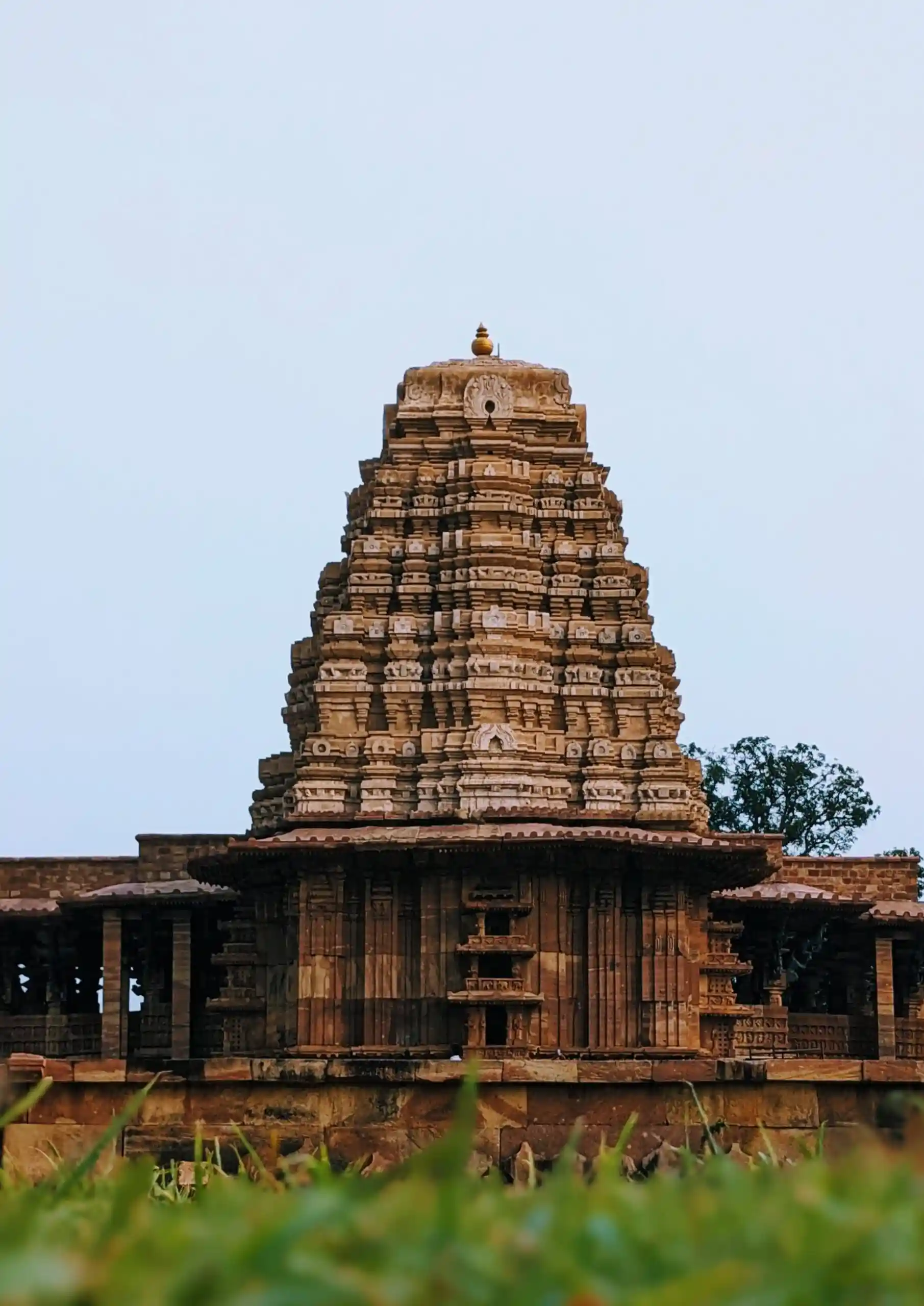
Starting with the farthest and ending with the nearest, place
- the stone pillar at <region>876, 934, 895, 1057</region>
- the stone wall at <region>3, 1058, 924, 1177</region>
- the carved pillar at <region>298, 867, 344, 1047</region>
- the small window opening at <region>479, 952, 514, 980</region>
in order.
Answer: the stone pillar at <region>876, 934, 895, 1057</region>
the carved pillar at <region>298, 867, 344, 1047</region>
the small window opening at <region>479, 952, 514, 980</region>
the stone wall at <region>3, 1058, 924, 1177</region>

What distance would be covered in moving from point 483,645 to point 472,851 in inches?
160

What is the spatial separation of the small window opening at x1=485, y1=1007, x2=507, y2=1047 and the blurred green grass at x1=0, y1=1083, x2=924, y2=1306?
86.8 ft

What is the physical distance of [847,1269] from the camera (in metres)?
2.85

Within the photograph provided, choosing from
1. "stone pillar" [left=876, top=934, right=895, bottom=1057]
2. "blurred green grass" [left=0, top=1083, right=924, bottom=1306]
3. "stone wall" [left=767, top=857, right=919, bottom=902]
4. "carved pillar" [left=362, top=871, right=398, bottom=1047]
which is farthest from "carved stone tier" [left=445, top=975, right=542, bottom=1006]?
"blurred green grass" [left=0, top=1083, right=924, bottom=1306]

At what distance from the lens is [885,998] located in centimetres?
3834

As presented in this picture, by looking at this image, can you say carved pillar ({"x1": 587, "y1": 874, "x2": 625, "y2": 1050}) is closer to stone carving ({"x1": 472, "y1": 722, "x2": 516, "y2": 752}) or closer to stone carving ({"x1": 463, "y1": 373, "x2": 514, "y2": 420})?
stone carving ({"x1": 472, "y1": 722, "x2": 516, "y2": 752})

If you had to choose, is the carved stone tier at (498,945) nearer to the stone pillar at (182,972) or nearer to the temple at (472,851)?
the temple at (472,851)

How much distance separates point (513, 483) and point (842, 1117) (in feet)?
56.9

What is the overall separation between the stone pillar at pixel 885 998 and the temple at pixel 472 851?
5 cm

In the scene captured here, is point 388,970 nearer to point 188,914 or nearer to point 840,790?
point 188,914

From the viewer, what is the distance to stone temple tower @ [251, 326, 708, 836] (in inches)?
1261

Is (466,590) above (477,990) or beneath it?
above

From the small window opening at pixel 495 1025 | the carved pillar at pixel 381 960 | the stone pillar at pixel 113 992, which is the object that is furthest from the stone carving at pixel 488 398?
the stone pillar at pixel 113 992

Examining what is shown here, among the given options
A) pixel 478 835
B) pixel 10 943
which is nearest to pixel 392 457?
pixel 478 835
